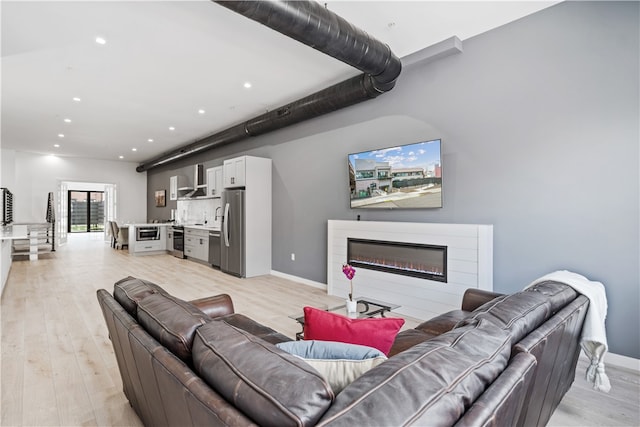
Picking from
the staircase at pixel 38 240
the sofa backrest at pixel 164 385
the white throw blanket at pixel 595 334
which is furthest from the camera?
the staircase at pixel 38 240

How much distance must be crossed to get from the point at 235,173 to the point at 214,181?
1522 millimetres

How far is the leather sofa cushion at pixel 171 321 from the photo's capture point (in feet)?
3.94

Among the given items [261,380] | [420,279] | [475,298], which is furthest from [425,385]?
[420,279]

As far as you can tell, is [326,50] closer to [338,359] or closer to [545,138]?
[545,138]

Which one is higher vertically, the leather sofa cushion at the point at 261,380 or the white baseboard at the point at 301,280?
the leather sofa cushion at the point at 261,380

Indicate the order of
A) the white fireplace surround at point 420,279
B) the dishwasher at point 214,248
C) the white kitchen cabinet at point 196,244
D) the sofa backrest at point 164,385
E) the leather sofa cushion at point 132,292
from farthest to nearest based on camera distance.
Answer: the white kitchen cabinet at point 196,244, the dishwasher at point 214,248, the white fireplace surround at point 420,279, the leather sofa cushion at point 132,292, the sofa backrest at point 164,385

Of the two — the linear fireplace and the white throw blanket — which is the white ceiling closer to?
the linear fireplace

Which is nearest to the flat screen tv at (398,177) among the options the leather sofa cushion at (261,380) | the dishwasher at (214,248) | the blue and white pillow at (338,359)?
the blue and white pillow at (338,359)

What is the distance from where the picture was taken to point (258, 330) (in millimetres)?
2227

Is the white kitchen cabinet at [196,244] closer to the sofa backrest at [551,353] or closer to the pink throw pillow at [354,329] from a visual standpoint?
the pink throw pillow at [354,329]

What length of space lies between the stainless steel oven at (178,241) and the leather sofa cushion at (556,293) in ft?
26.7

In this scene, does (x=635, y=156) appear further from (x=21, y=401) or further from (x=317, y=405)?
(x=21, y=401)

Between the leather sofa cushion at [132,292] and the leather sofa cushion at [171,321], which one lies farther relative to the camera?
the leather sofa cushion at [132,292]

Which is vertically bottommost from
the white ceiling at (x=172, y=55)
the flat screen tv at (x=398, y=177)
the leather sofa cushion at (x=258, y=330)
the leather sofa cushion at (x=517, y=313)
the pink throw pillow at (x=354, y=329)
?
the leather sofa cushion at (x=258, y=330)
